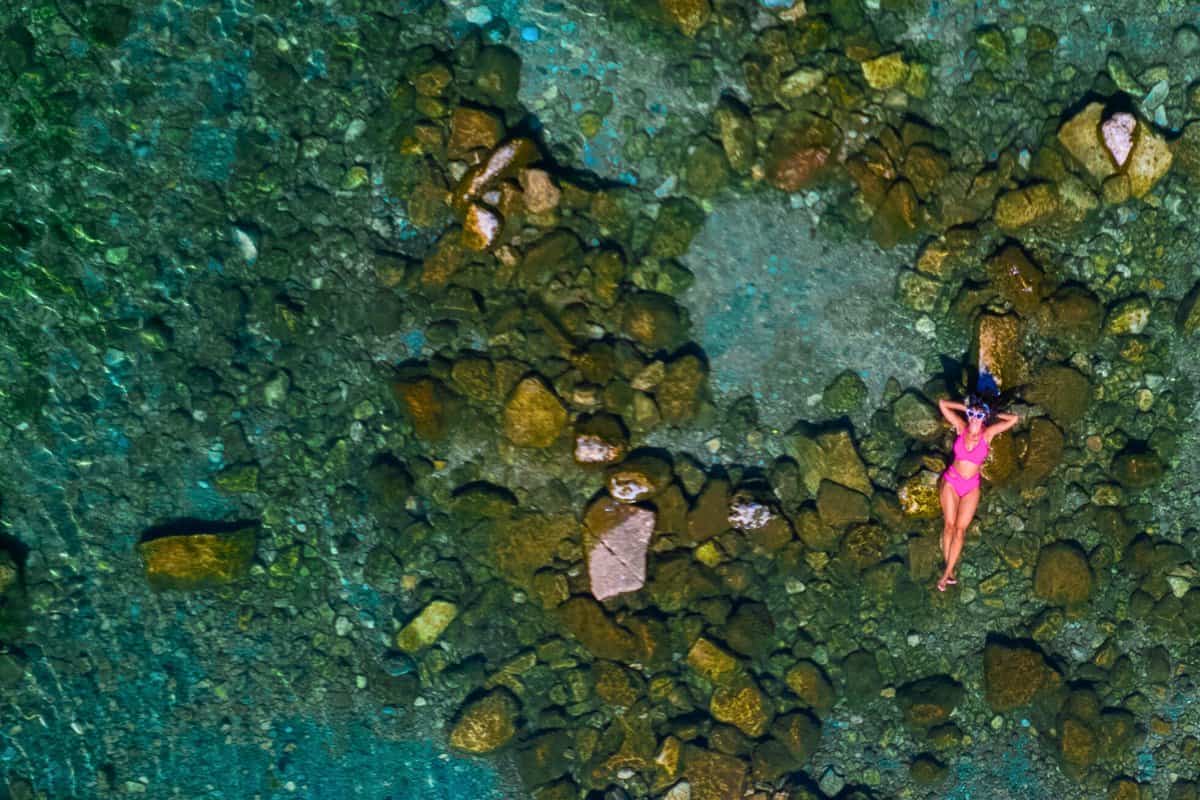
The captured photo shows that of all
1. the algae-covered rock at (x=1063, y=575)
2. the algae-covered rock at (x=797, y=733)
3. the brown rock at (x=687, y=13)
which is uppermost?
the brown rock at (x=687, y=13)

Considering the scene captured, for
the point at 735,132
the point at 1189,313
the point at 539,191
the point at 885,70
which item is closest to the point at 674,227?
the point at 735,132

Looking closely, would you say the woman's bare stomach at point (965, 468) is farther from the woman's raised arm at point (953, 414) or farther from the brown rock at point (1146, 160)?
the brown rock at point (1146, 160)

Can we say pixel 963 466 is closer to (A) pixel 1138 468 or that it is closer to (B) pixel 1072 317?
(B) pixel 1072 317

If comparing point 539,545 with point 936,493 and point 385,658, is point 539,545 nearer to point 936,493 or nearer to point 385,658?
point 385,658

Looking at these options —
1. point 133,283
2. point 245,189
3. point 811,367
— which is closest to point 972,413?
point 811,367

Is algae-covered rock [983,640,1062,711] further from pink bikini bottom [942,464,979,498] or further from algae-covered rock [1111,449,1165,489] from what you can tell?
algae-covered rock [1111,449,1165,489]

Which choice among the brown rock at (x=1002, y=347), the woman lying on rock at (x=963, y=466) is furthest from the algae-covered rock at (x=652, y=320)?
the brown rock at (x=1002, y=347)
